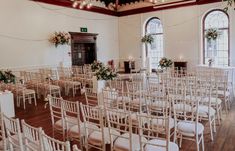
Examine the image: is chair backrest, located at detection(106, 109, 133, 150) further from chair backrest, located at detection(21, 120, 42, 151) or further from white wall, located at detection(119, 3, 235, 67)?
white wall, located at detection(119, 3, 235, 67)

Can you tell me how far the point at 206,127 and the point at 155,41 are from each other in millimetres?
9530

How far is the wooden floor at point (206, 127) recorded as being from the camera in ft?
13.5

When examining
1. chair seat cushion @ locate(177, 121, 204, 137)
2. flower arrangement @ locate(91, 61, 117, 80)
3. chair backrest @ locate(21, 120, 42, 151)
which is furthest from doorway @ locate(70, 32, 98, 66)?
chair backrest @ locate(21, 120, 42, 151)

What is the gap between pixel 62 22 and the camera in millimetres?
11664

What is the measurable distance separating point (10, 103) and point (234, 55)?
32.5ft

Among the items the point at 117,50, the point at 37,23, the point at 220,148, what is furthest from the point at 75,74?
the point at 220,148

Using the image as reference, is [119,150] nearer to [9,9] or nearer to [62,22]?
[9,9]

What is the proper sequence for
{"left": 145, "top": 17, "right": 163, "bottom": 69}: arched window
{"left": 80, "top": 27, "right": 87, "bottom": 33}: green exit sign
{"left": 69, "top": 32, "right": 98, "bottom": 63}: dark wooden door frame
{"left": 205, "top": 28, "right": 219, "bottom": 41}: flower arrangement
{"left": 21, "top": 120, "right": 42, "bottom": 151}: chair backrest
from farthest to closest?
{"left": 145, "top": 17, "right": 163, "bottom": 69}: arched window → {"left": 80, "top": 27, "right": 87, "bottom": 33}: green exit sign → {"left": 69, "top": 32, "right": 98, "bottom": 63}: dark wooden door frame → {"left": 205, "top": 28, "right": 219, "bottom": 41}: flower arrangement → {"left": 21, "top": 120, "right": 42, "bottom": 151}: chair backrest

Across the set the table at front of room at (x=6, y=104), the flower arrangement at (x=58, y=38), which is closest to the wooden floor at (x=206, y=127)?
the table at front of room at (x=6, y=104)

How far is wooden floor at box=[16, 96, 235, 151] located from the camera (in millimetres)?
4102

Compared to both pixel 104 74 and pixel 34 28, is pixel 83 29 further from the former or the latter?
pixel 104 74

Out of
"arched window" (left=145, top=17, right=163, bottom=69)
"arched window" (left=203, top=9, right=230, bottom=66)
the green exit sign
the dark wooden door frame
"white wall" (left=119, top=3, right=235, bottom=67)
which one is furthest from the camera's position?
"arched window" (left=145, top=17, right=163, bottom=69)

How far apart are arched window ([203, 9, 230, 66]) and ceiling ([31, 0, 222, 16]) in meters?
0.81

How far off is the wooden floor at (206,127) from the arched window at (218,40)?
5648 millimetres
